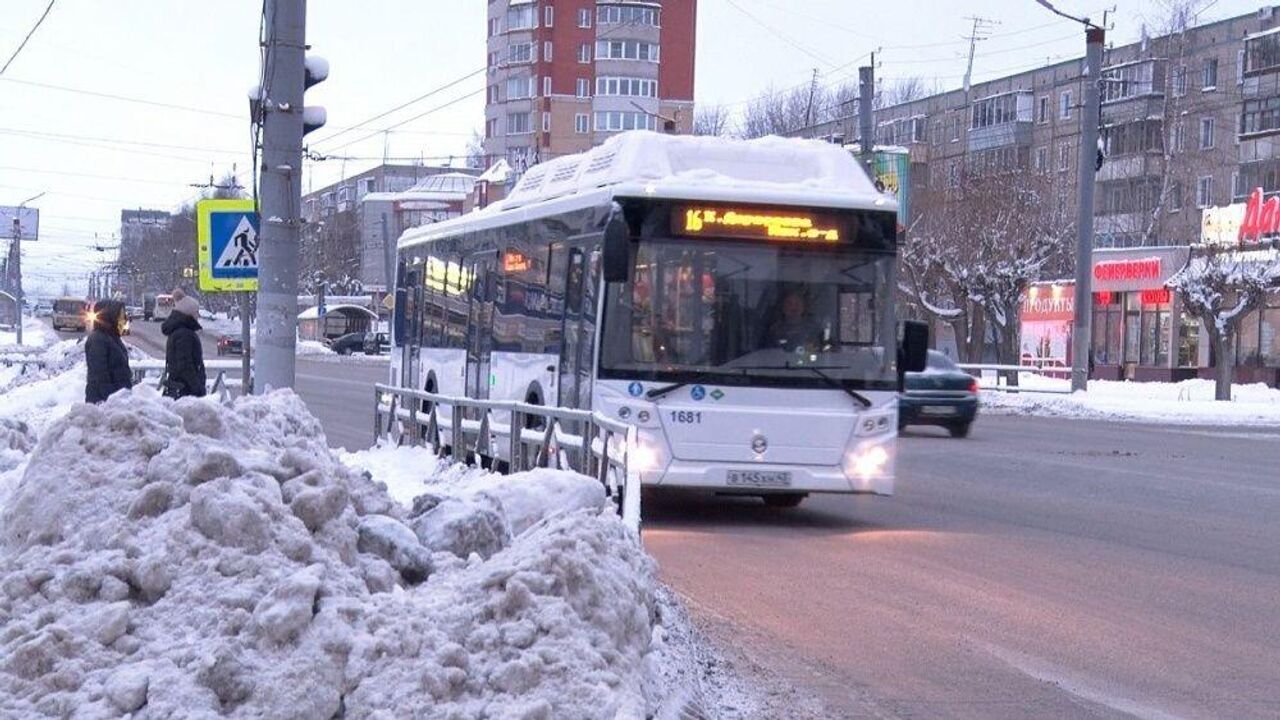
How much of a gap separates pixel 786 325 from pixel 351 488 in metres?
7.63

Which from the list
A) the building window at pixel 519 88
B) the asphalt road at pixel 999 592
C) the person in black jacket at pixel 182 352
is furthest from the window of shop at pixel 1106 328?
the building window at pixel 519 88

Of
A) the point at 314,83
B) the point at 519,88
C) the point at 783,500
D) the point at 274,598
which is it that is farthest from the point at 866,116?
the point at 519,88

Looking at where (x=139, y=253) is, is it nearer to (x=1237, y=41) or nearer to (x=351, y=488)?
(x=1237, y=41)

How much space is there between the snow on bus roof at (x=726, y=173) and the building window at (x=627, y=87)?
101m

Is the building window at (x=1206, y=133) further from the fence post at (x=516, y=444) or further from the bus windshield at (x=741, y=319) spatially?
the fence post at (x=516, y=444)

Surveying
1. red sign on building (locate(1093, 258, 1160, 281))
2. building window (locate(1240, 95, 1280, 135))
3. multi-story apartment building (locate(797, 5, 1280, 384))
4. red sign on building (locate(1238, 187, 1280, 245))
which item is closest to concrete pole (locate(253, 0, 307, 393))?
red sign on building (locate(1238, 187, 1280, 245))

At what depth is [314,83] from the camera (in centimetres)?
1573

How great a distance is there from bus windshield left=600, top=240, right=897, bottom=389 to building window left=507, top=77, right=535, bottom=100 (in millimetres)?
106871

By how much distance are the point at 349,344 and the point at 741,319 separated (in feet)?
260

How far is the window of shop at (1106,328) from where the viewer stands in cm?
6500

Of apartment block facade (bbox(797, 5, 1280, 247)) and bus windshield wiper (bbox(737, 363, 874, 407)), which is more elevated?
apartment block facade (bbox(797, 5, 1280, 247))

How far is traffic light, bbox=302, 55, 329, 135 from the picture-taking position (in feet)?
51.1

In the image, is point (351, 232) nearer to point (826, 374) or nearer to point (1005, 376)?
point (1005, 376)

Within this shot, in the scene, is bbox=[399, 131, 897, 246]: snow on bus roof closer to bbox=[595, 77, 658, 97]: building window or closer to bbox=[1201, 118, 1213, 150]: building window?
bbox=[1201, 118, 1213, 150]: building window
